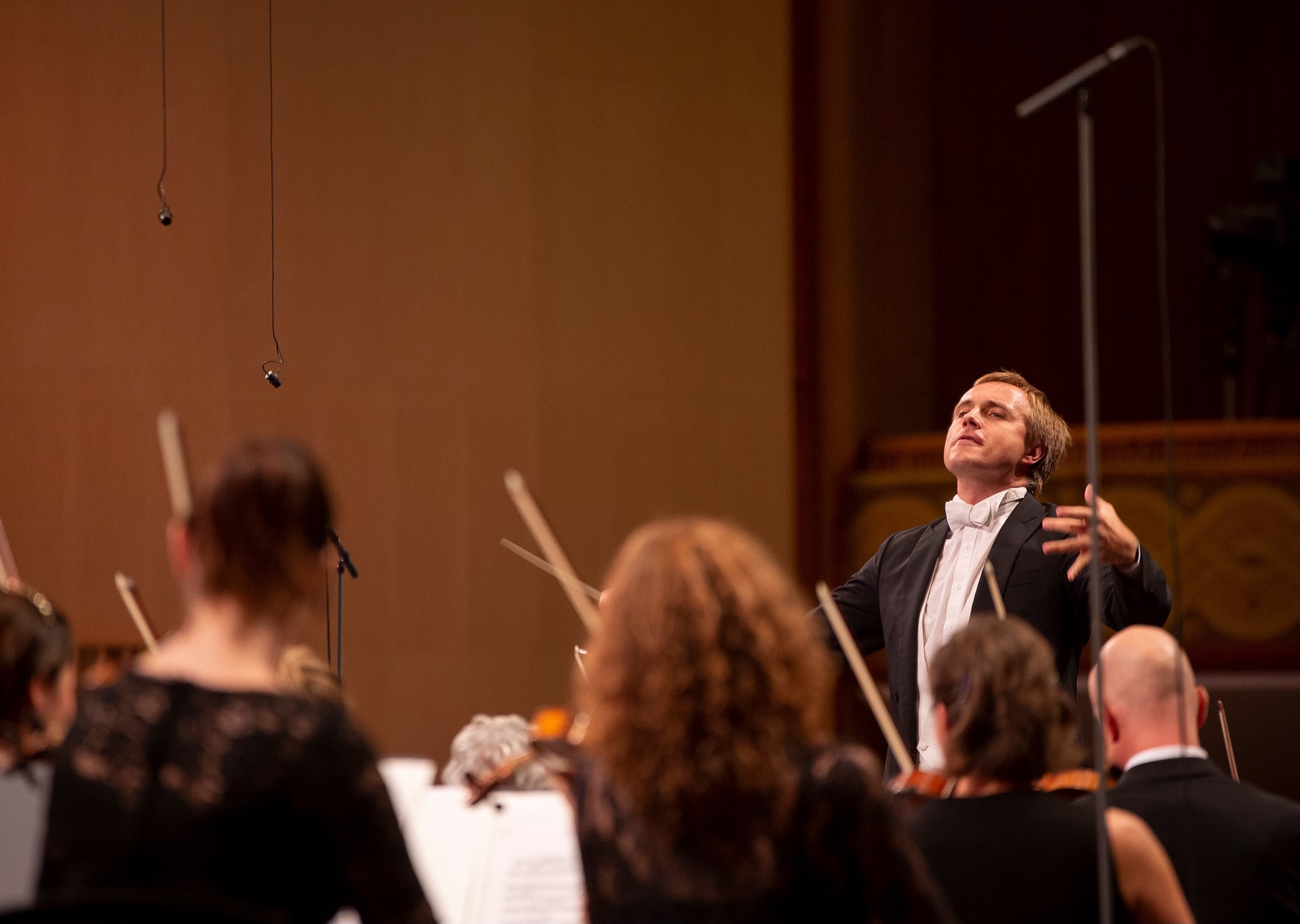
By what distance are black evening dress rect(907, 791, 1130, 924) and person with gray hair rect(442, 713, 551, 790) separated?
873 millimetres

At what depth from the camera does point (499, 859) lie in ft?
6.26

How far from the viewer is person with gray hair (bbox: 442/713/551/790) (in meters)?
2.46

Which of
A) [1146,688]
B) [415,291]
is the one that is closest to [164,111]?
[415,291]

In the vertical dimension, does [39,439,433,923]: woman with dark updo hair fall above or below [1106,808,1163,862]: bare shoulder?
above

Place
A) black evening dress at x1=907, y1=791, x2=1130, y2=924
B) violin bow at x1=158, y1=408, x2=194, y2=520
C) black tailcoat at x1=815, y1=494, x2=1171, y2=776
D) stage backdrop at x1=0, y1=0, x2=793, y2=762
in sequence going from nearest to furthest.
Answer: violin bow at x1=158, y1=408, x2=194, y2=520
black evening dress at x1=907, y1=791, x2=1130, y2=924
black tailcoat at x1=815, y1=494, x2=1171, y2=776
stage backdrop at x1=0, y1=0, x2=793, y2=762

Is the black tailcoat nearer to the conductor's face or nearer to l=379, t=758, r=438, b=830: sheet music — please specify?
the conductor's face

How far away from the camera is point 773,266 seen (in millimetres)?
5906

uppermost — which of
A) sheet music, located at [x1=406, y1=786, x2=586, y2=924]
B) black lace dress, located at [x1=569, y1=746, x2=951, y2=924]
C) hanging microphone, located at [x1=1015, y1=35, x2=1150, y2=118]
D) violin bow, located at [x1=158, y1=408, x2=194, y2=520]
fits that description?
hanging microphone, located at [x1=1015, y1=35, x2=1150, y2=118]

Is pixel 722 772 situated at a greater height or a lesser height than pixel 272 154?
lesser

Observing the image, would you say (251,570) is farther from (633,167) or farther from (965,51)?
(965,51)

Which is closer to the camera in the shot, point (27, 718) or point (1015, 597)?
point (27, 718)

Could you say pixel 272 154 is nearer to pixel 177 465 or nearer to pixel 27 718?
pixel 27 718

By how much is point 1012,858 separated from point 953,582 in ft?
4.36

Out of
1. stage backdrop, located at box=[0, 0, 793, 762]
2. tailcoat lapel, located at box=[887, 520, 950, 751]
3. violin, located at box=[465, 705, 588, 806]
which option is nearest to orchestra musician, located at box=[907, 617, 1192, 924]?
violin, located at box=[465, 705, 588, 806]
